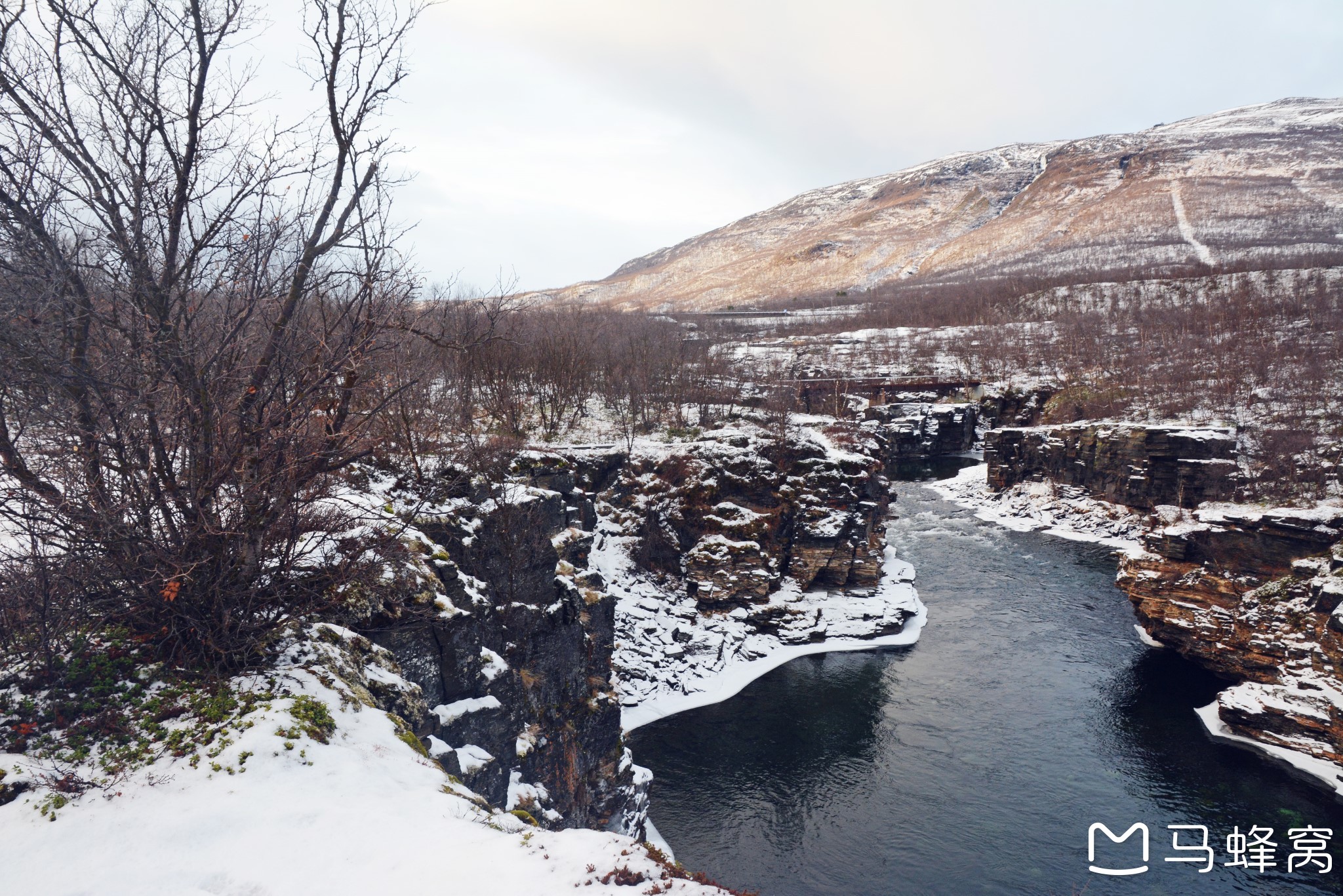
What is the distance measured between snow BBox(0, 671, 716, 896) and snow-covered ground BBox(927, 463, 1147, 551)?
40.9 meters

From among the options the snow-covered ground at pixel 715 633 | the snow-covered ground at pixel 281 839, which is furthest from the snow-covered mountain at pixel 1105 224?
the snow-covered ground at pixel 281 839

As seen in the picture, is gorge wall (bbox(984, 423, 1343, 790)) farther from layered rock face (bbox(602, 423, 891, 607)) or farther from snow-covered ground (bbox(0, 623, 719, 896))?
snow-covered ground (bbox(0, 623, 719, 896))

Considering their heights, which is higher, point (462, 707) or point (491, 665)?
point (491, 665)

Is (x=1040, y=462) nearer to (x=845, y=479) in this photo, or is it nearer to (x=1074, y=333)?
(x=845, y=479)

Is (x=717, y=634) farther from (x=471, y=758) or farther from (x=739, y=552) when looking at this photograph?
(x=471, y=758)

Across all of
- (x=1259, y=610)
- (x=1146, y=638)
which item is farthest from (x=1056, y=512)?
(x=1259, y=610)

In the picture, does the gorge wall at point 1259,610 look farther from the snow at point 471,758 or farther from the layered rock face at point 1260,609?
the snow at point 471,758

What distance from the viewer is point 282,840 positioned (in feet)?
18.2

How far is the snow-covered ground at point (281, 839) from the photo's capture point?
508cm

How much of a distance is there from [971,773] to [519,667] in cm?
1324

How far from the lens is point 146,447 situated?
23.0 ft

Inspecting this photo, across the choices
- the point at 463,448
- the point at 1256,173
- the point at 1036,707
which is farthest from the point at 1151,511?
the point at 1256,173

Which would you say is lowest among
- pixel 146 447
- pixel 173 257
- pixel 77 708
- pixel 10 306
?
pixel 77 708

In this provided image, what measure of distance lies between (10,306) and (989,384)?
78.3m
